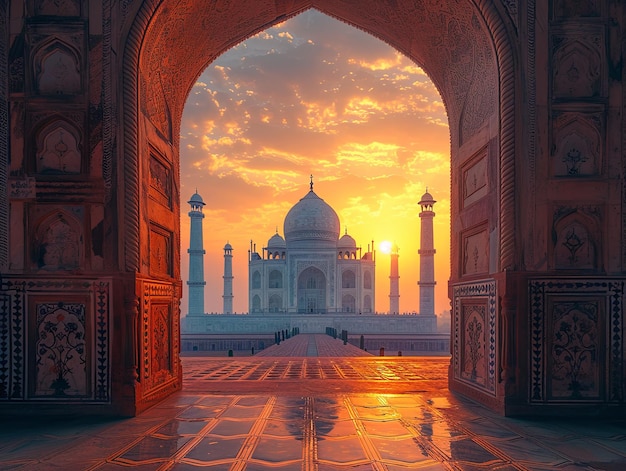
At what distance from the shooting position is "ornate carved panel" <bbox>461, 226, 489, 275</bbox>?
16.3 ft

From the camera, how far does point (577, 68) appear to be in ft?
14.9

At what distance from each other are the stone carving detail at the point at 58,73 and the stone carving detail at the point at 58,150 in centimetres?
37

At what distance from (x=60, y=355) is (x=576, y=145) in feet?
18.2

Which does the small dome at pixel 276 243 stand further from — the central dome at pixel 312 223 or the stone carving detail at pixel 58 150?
the stone carving detail at pixel 58 150

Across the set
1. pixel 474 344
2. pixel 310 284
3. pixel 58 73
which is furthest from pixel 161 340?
pixel 310 284

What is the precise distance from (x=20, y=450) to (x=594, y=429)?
4750mm

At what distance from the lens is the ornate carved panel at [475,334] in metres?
4.65

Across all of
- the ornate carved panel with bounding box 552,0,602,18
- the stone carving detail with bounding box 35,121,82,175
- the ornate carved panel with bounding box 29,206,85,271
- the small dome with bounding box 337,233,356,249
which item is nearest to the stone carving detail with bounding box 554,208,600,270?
the ornate carved panel with bounding box 552,0,602,18

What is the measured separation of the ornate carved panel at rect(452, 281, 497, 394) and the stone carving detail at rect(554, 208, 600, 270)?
0.73 meters

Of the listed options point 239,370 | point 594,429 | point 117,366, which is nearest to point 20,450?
point 117,366

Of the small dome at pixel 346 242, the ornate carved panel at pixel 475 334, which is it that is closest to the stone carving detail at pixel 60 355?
the ornate carved panel at pixel 475 334

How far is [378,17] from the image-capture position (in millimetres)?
6031

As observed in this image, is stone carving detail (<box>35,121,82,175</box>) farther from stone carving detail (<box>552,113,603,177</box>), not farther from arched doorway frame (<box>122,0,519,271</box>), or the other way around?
stone carving detail (<box>552,113,603,177</box>)

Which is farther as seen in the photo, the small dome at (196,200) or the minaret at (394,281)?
the minaret at (394,281)
